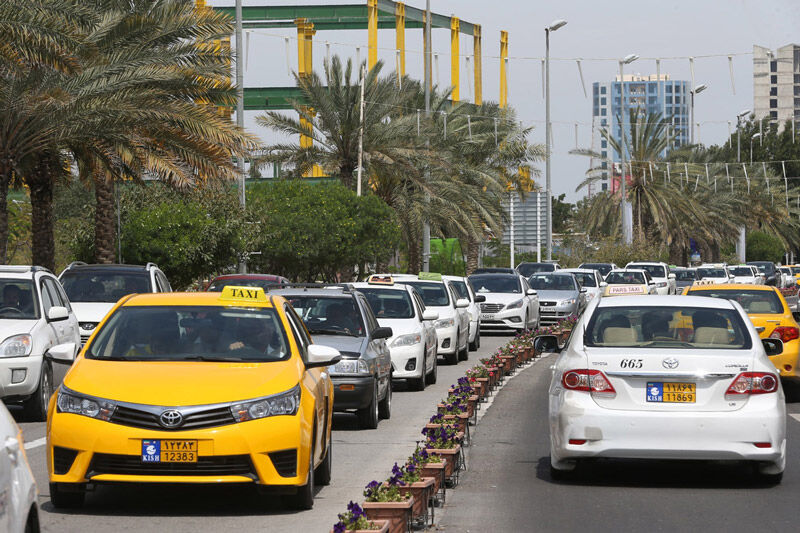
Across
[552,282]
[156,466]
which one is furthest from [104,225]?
[156,466]

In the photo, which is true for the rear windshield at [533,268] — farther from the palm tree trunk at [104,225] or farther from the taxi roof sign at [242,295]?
the taxi roof sign at [242,295]

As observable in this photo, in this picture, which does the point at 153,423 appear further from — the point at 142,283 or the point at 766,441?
the point at 142,283

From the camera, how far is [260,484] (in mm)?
8500

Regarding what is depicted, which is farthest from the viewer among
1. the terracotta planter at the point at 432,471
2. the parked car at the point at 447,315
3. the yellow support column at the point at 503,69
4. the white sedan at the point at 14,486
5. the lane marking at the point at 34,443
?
the yellow support column at the point at 503,69

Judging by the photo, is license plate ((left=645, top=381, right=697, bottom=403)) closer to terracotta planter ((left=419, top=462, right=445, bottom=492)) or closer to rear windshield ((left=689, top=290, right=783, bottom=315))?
terracotta planter ((left=419, top=462, right=445, bottom=492))

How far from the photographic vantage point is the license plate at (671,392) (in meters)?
9.72

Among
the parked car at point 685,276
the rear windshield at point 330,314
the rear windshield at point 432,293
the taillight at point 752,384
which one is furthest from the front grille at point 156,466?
the parked car at point 685,276

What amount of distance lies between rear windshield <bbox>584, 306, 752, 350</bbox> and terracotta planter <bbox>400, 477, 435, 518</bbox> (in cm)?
225

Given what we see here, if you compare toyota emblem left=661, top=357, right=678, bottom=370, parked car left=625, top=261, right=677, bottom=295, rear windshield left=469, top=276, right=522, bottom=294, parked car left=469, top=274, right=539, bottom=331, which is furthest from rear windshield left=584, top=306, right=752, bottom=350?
parked car left=625, top=261, right=677, bottom=295

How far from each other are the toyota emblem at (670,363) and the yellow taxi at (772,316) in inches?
290

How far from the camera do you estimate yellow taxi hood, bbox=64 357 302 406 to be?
840 centimetres

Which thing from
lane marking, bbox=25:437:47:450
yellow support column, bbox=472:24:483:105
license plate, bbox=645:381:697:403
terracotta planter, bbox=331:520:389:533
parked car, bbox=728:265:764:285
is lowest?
parked car, bbox=728:265:764:285

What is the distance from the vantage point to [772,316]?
1833cm

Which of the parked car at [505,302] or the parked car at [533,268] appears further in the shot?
the parked car at [533,268]
